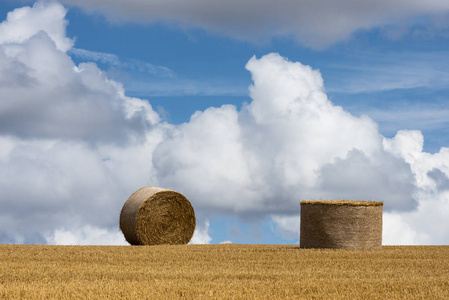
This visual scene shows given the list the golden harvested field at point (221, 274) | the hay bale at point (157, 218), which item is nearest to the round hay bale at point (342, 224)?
the golden harvested field at point (221, 274)

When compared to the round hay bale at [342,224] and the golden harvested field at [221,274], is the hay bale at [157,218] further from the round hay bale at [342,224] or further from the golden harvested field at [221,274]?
the round hay bale at [342,224]

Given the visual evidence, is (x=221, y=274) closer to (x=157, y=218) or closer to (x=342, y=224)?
(x=342, y=224)

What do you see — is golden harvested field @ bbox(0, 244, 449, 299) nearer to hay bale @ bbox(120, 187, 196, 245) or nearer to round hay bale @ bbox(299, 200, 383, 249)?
round hay bale @ bbox(299, 200, 383, 249)

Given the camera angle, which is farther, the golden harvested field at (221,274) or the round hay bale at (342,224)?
the round hay bale at (342,224)

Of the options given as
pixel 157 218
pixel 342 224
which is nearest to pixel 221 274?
pixel 342 224

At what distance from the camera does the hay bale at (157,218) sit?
17.1 meters

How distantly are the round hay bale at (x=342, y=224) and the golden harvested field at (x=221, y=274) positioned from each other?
0.69 m

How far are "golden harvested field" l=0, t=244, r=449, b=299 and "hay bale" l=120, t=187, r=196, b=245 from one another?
8.72 ft

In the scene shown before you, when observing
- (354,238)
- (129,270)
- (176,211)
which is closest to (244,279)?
(129,270)

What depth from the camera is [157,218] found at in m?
17.4

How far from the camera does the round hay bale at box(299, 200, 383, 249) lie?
49.6 ft

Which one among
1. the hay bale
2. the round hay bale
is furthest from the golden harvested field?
the hay bale

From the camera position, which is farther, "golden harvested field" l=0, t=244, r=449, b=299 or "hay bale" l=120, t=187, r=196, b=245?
"hay bale" l=120, t=187, r=196, b=245

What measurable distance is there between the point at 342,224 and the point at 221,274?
601cm
